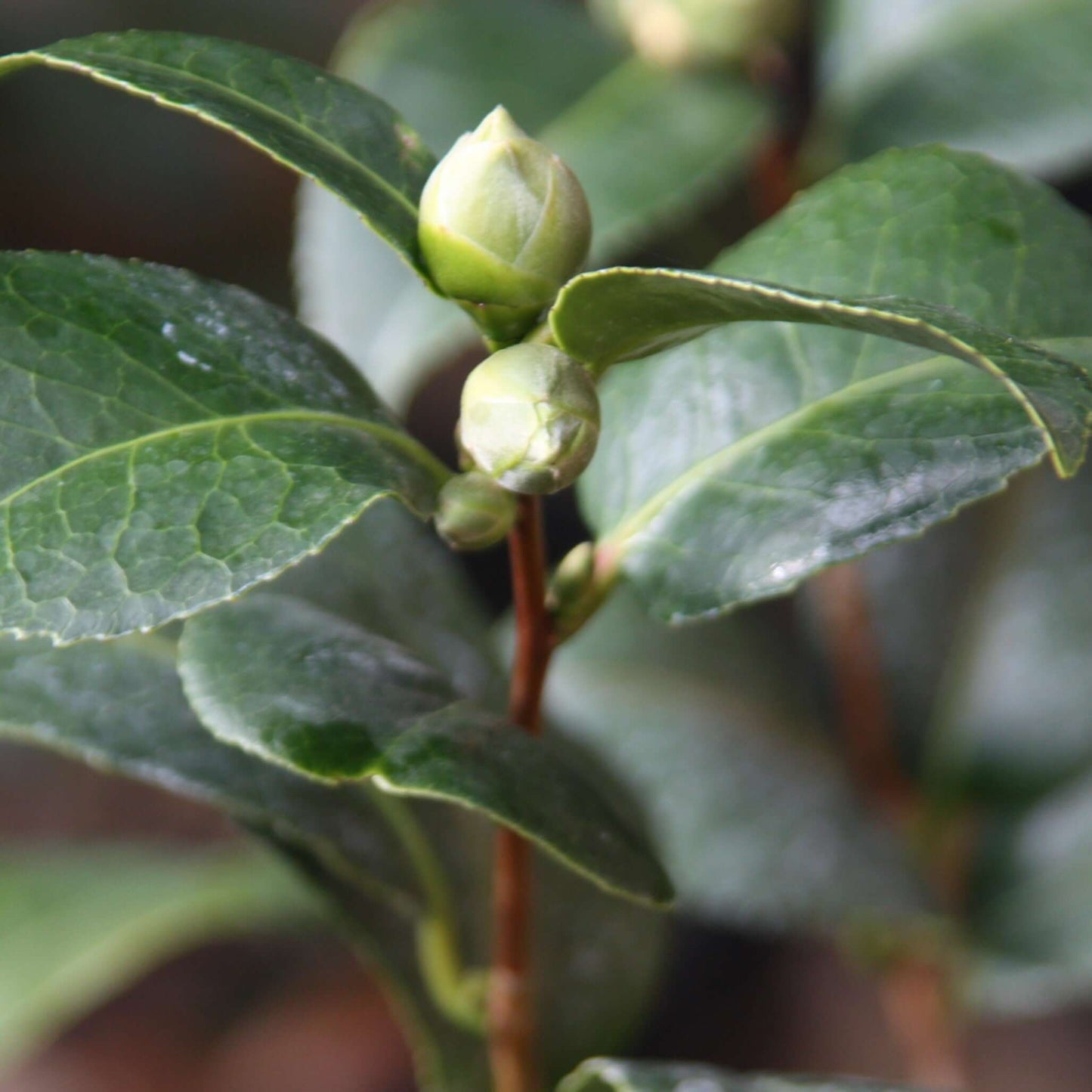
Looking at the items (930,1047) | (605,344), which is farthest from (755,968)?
Result: (605,344)

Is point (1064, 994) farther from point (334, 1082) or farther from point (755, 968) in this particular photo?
point (334, 1082)

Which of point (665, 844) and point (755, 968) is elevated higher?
point (665, 844)

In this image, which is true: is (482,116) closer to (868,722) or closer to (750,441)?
(750,441)

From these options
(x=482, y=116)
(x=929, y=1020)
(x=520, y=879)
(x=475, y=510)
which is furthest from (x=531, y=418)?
(x=929, y=1020)

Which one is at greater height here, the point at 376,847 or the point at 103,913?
the point at 376,847

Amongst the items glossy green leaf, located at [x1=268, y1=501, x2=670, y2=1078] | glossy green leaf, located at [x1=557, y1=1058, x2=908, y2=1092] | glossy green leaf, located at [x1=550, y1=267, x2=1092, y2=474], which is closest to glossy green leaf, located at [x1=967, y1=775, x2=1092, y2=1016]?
glossy green leaf, located at [x1=268, y1=501, x2=670, y2=1078]

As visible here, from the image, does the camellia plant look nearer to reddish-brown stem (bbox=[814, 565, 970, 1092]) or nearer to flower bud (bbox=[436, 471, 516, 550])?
flower bud (bbox=[436, 471, 516, 550])

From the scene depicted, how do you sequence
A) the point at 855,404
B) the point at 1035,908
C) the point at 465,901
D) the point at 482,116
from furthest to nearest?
the point at 1035,908
the point at 482,116
the point at 465,901
the point at 855,404
